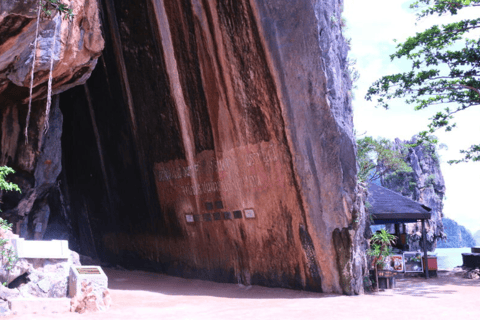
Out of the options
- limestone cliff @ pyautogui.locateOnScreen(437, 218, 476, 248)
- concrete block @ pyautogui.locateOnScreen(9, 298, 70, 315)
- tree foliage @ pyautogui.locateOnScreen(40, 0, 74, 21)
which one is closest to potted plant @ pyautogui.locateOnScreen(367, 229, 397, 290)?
concrete block @ pyautogui.locateOnScreen(9, 298, 70, 315)

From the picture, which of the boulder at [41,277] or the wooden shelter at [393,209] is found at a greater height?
the wooden shelter at [393,209]

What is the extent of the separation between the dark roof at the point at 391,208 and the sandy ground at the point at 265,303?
2.49 metres

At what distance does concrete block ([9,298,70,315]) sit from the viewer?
652cm

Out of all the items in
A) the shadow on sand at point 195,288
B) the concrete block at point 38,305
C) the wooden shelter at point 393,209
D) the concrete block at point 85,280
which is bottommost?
the shadow on sand at point 195,288

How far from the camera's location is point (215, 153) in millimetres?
11297

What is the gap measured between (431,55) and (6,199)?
13.2m

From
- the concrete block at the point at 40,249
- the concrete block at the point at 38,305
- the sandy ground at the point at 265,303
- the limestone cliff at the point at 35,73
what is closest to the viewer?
the concrete block at the point at 38,305

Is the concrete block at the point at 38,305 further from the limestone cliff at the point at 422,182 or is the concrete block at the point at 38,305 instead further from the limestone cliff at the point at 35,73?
the limestone cliff at the point at 422,182

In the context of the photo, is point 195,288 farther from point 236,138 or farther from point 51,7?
point 51,7

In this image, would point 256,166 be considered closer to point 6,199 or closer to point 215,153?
point 215,153

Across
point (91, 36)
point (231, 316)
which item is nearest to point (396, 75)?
point (91, 36)

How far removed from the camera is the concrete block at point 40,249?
727 centimetres

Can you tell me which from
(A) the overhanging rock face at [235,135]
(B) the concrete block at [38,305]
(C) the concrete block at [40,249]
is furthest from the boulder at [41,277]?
(A) the overhanging rock face at [235,135]

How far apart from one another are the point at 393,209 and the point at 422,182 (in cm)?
2728
